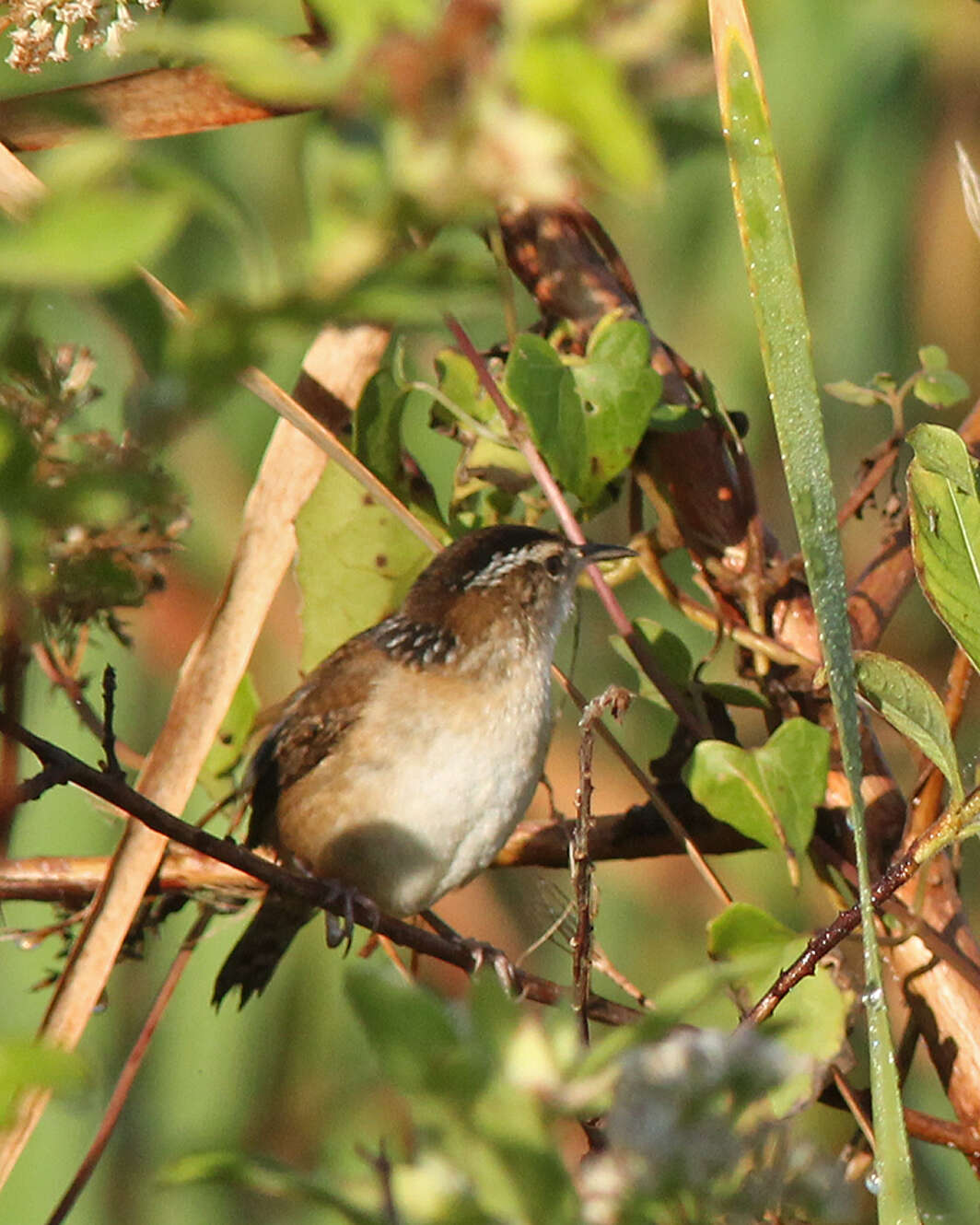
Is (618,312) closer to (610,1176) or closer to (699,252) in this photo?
(610,1176)

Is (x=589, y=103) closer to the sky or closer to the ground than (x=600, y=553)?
closer to the sky

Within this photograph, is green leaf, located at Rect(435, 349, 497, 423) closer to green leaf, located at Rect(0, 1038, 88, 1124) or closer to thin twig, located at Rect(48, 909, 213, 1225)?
thin twig, located at Rect(48, 909, 213, 1225)

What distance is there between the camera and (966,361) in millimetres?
3977

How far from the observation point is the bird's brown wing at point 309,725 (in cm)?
262

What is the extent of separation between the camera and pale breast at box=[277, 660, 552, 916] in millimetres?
2387

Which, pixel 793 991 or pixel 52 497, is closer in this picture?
pixel 52 497

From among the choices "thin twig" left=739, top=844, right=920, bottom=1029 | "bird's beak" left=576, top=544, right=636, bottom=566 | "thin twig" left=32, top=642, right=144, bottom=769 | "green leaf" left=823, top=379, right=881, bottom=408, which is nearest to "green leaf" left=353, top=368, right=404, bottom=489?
"bird's beak" left=576, top=544, right=636, bottom=566

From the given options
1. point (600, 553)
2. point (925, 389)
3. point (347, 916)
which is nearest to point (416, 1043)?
point (347, 916)

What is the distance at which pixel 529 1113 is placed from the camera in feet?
2.10

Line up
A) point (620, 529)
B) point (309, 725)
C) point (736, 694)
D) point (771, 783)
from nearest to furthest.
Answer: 1. point (771, 783)
2. point (736, 694)
3. point (309, 725)
4. point (620, 529)

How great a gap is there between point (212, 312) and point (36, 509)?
11 centimetres

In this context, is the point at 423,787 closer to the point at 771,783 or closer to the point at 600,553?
the point at 600,553

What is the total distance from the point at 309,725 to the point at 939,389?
1232 mm

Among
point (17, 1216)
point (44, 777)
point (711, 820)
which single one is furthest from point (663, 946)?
point (44, 777)
